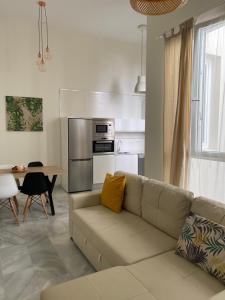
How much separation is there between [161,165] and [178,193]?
1295mm

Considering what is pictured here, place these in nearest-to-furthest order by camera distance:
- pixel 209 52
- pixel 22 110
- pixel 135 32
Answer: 1. pixel 209 52
2. pixel 22 110
3. pixel 135 32

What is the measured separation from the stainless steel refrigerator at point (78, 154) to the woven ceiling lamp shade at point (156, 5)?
3.24 m

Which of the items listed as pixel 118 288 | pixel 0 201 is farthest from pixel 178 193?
pixel 0 201

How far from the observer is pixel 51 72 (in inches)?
201

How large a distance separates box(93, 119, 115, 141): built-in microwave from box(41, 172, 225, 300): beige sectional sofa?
2238 millimetres

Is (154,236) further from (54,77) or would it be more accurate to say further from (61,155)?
(54,77)

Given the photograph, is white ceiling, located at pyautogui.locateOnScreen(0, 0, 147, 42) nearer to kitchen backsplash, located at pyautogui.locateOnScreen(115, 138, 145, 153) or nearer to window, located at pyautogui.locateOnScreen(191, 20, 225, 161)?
window, located at pyautogui.locateOnScreen(191, 20, 225, 161)

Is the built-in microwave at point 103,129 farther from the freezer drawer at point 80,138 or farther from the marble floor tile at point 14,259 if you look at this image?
the marble floor tile at point 14,259

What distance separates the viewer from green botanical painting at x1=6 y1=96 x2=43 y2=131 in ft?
15.7

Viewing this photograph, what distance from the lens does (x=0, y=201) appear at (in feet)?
14.0

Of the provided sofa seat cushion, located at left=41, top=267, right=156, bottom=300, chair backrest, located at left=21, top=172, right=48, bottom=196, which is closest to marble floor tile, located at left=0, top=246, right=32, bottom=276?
chair backrest, located at left=21, top=172, right=48, bottom=196

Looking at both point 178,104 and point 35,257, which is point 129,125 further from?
point 35,257

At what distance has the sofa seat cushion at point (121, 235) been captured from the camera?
1.91 meters

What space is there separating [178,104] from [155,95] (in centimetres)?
67
